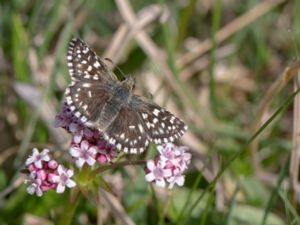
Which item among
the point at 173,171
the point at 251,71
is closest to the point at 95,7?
the point at 251,71

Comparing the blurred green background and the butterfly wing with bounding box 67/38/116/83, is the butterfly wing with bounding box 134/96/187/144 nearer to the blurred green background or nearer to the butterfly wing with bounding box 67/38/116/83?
the butterfly wing with bounding box 67/38/116/83

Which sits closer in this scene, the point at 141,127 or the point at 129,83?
the point at 141,127

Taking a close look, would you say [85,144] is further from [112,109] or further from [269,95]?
[269,95]

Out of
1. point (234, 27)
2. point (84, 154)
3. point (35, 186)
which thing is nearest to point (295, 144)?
point (84, 154)

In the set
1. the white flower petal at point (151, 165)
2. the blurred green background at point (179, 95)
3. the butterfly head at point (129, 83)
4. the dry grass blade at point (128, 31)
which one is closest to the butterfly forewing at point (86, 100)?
the butterfly head at point (129, 83)

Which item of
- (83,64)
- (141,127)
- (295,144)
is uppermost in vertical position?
(295,144)

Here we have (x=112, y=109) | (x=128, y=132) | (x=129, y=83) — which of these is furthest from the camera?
(x=129, y=83)

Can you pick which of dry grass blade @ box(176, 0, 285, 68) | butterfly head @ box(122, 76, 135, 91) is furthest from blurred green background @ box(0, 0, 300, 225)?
butterfly head @ box(122, 76, 135, 91)
